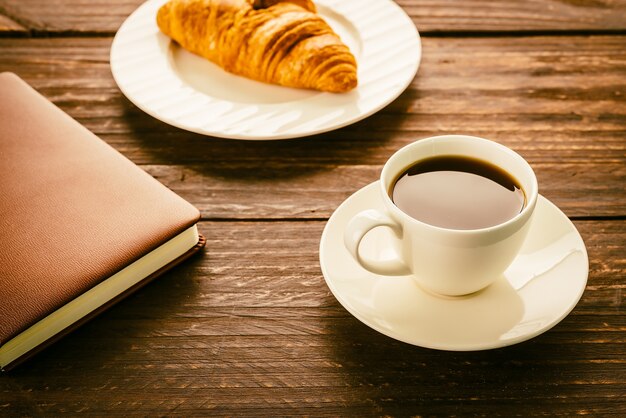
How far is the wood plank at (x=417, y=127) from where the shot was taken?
0.82 meters

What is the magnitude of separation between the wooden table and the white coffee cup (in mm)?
76

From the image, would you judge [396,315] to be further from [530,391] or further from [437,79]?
[437,79]

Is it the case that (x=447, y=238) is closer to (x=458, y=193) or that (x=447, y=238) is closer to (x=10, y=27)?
(x=458, y=193)

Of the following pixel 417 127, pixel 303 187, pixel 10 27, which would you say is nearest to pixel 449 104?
pixel 417 127

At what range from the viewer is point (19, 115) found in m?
0.84

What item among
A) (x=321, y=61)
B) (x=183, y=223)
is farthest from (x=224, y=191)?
(x=321, y=61)

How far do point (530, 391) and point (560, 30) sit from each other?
76 centimetres

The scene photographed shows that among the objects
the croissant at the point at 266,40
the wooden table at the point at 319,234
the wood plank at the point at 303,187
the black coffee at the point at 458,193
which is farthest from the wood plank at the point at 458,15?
the black coffee at the point at 458,193

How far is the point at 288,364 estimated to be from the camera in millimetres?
627

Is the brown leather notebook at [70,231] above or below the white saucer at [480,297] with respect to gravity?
above

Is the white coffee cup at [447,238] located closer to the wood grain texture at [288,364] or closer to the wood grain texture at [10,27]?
the wood grain texture at [288,364]

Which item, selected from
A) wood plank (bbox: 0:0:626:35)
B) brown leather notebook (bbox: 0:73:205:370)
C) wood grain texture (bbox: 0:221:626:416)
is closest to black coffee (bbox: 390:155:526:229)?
wood grain texture (bbox: 0:221:626:416)

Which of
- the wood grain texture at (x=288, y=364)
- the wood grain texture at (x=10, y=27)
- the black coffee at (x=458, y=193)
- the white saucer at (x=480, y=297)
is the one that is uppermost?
the wood grain texture at (x=10, y=27)

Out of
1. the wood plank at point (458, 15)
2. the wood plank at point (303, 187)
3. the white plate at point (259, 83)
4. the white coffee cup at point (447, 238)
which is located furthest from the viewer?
the wood plank at point (458, 15)
